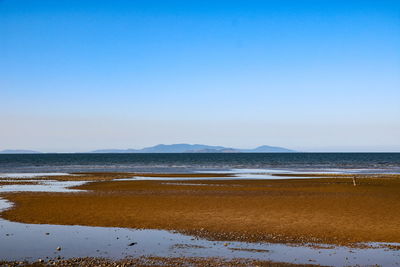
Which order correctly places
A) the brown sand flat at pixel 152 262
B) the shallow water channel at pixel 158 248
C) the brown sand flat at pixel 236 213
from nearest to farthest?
the brown sand flat at pixel 152 262
the shallow water channel at pixel 158 248
the brown sand flat at pixel 236 213

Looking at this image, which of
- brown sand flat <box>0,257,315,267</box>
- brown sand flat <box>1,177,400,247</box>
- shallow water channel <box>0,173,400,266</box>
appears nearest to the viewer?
brown sand flat <box>0,257,315,267</box>

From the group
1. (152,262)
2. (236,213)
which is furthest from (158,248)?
(236,213)

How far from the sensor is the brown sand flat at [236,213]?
18.9 meters

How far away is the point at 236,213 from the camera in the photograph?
2438cm

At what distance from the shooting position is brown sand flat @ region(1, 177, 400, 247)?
18.9 m

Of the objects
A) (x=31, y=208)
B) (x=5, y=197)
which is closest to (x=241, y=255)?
(x=31, y=208)

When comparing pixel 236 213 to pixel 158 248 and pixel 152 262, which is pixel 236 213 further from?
pixel 152 262

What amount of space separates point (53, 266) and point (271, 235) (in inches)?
360

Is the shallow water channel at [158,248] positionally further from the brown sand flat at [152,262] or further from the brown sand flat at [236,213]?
the brown sand flat at [236,213]

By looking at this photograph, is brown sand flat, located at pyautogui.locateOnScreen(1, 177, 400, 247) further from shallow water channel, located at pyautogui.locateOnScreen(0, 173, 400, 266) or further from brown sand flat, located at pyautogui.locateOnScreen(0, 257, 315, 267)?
brown sand flat, located at pyautogui.locateOnScreen(0, 257, 315, 267)

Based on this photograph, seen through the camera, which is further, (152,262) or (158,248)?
(158,248)

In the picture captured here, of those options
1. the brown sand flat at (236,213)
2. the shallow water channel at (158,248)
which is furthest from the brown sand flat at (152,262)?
the brown sand flat at (236,213)

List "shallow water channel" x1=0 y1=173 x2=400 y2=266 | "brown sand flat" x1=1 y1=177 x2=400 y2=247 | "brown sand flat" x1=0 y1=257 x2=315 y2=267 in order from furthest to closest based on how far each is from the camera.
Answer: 1. "brown sand flat" x1=1 y1=177 x2=400 y2=247
2. "shallow water channel" x1=0 y1=173 x2=400 y2=266
3. "brown sand flat" x1=0 y1=257 x2=315 y2=267

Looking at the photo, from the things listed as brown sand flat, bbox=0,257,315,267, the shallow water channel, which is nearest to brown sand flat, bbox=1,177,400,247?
→ the shallow water channel
